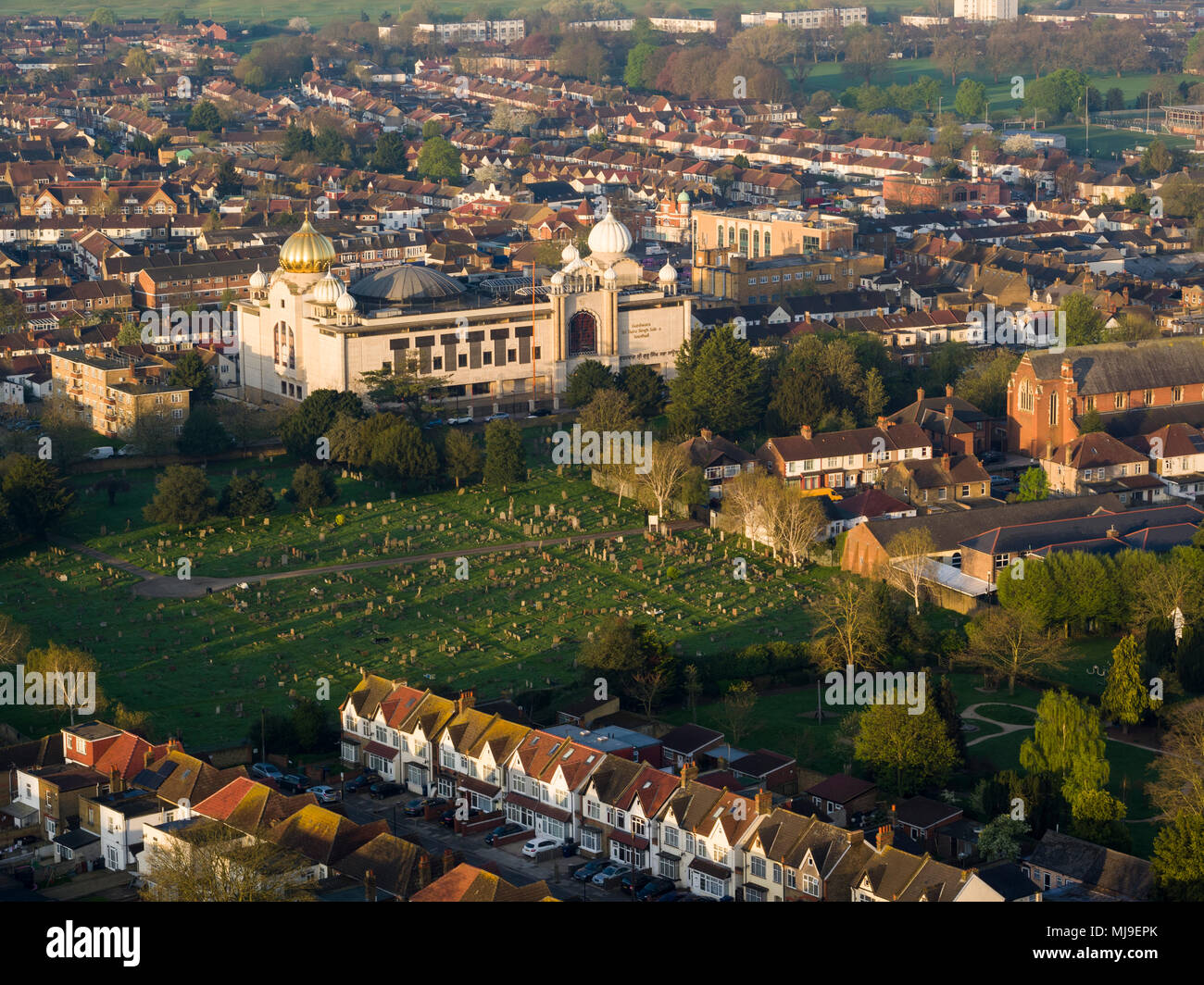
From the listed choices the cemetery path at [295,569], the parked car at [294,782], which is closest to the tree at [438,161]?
the cemetery path at [295,569]

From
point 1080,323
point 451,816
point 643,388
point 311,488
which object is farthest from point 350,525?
point 1080,323

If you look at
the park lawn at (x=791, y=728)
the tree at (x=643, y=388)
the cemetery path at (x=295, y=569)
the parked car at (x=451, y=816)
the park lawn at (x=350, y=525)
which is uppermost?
the tree at (x=643, y=388)

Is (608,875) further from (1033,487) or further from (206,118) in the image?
(206,118)

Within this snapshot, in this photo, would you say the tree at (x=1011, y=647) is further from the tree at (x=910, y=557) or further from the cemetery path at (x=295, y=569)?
the cemetery path at (x=295, y=569)

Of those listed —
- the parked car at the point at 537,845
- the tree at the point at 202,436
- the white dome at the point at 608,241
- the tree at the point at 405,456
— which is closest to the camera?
the parked car at the point at 537,845

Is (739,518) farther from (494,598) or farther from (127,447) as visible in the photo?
(127,447)

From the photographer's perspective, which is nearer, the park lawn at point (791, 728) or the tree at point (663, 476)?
the park lawn at point (791, 728)

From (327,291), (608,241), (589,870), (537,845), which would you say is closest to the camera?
(589,870)
